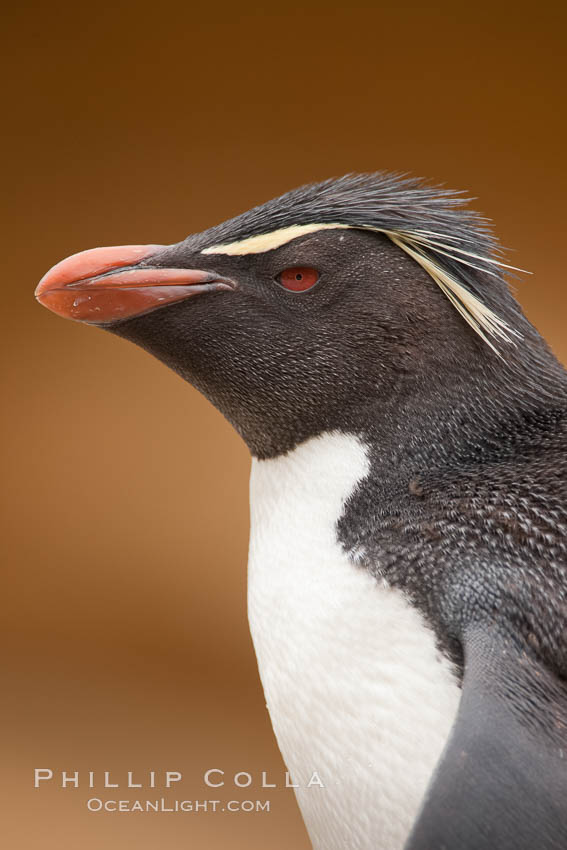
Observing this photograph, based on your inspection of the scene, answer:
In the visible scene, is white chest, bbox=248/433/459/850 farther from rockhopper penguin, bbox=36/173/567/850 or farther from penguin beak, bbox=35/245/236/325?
penguin beak, bbox=35/245/236/325

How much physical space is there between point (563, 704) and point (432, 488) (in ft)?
0.60

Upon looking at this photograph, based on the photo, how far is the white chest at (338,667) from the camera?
65cm

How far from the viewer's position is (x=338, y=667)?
2.24ft

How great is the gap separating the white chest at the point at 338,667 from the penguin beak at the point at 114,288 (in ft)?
0.52

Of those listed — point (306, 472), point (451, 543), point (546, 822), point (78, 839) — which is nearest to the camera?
point (546, 822)

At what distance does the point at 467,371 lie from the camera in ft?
2.43

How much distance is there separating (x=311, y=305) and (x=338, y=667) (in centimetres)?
28

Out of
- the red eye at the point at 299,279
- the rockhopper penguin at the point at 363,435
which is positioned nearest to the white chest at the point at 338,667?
the rockhopper penguin at the point at 363,435

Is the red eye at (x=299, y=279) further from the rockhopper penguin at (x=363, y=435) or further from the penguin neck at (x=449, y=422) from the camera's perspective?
the penguin neck at (x=449, y=422)

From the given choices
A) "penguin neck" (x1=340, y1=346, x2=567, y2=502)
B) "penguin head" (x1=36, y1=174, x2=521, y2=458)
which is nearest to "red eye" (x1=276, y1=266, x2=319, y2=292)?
"penguin head" (x1=36, y1=174, x2=521, y2=458)

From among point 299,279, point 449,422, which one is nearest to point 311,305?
point 299,279

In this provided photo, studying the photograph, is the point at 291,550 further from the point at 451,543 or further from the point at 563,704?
the point at 563,704

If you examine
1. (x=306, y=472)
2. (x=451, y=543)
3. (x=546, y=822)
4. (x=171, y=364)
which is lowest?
(x=546, y=822)

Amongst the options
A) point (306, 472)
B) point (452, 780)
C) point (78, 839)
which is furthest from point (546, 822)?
point (78, 839)
